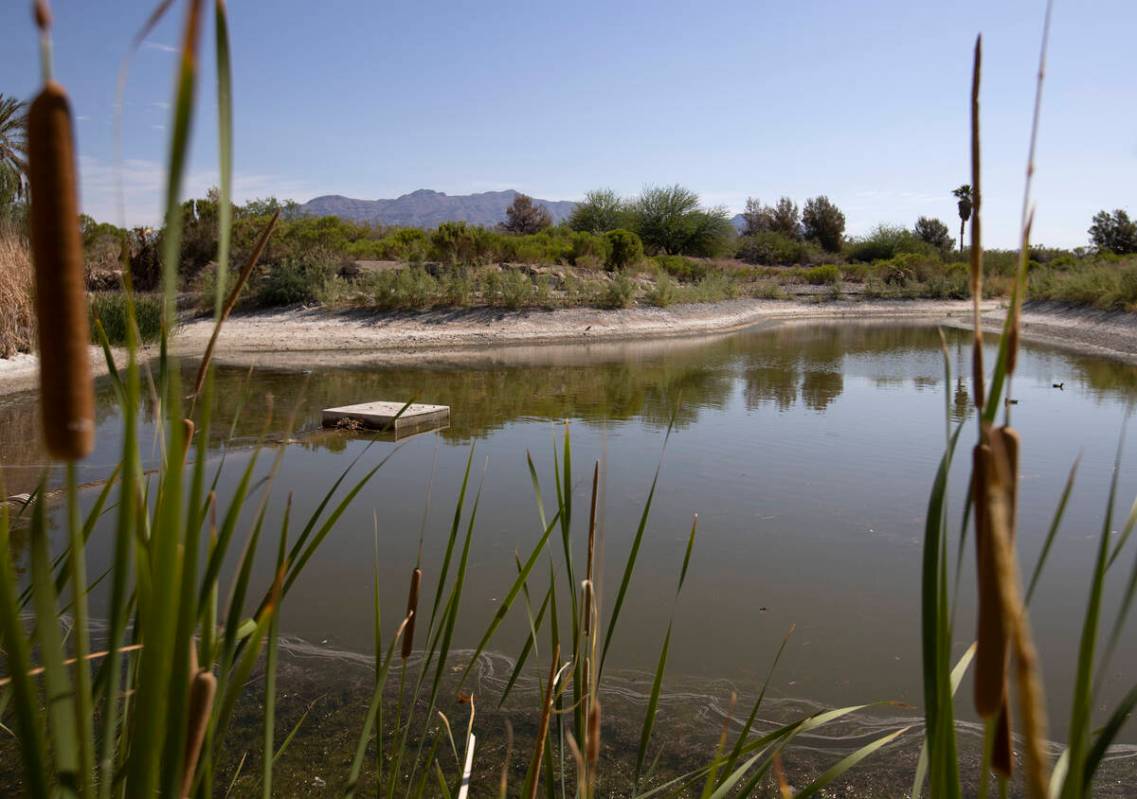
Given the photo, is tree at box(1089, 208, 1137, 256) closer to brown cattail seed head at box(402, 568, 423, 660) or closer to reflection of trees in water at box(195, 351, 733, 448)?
reflection of trees in water at box(195, 351, 733, 448)

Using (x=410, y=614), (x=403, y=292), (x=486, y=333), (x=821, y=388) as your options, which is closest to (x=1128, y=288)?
(x=821, y=388)

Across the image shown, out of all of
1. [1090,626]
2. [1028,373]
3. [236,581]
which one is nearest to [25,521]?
[236,581]

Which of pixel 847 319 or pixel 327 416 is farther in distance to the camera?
pixel 847 319

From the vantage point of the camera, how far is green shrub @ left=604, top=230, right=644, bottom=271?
1184 inches

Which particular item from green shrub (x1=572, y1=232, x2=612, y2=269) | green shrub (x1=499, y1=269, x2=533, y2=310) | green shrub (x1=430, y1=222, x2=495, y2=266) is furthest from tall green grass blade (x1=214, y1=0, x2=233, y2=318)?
green shrub (x1=572, y1=232, x2=612, y2=269)

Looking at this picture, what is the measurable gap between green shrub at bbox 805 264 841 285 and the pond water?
81.1 ft

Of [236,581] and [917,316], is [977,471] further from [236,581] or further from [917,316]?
[917,316]

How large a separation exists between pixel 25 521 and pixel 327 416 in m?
3.73

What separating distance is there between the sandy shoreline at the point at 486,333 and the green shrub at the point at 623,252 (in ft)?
17.7

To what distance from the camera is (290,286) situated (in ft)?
69.7

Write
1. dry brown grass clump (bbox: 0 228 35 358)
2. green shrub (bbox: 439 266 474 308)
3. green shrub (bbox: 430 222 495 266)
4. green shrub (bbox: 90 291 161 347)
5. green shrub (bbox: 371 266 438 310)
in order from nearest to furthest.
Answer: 1. dry brown grass clump (bbox: 0 228 35 358)
2. green shrub (bbox: 90 291 161 347)
3. green shrub (bbox: 371 266 438 310)
4. green shrub (bbox: 439 266 474 308)
5. green shrub (bbox: 430 222 495 266)

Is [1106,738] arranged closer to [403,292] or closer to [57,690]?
[57,690]

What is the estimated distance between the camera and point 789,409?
10.4 metres

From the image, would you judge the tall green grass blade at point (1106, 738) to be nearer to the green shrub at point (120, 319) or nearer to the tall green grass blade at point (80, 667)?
the tall green grass blade at point (80, 667)
